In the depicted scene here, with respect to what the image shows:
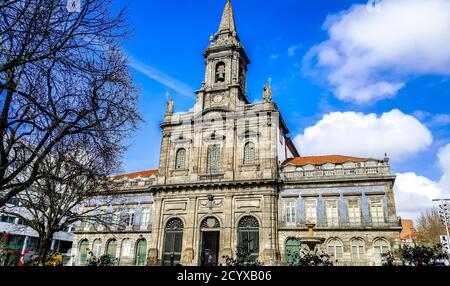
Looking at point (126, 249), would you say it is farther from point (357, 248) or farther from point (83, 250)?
point (357, 248)

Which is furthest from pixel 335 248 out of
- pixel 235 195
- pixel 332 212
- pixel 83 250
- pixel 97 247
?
pixel 83 250

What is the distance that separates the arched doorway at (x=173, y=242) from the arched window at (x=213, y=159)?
5610 millimetres

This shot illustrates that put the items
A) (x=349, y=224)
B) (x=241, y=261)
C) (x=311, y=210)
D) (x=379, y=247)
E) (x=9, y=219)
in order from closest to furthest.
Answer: (x=241, y=261) < (x=379, y=247) < (x=349, y=224) < (x=311, y=210) < (x=9, y=219)

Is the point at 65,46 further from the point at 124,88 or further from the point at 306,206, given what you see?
the point at 306,206

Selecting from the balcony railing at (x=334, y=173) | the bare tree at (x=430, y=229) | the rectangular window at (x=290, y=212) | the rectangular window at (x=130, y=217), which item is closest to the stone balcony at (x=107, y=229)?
the rectangular window at (x=130, y=217)

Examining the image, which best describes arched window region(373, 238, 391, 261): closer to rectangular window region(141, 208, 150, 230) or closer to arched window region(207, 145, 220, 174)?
arched window region(207, 145, 220, 174)

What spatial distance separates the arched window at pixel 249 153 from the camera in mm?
31625

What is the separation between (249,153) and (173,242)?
426 inches

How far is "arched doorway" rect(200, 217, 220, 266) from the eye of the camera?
29.8 meters

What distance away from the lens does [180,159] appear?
34.1 m

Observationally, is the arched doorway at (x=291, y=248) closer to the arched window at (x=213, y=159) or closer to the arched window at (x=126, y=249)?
the arched window at (x=213, y=159)
